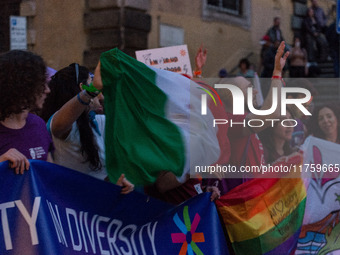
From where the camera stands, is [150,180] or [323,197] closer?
[150,180]

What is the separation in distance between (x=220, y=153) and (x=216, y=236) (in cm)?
49

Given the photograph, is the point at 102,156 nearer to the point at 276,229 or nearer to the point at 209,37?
the point at 276,229

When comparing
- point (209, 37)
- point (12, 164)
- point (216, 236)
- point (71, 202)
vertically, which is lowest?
point (216, 236)

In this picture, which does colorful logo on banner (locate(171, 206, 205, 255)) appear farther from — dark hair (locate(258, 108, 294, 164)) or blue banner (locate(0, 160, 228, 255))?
dark hair (locate(258, 108, 294, 164))

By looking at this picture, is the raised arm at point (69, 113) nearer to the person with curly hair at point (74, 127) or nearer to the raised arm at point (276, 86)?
the person with curly hair at point (74, 127)

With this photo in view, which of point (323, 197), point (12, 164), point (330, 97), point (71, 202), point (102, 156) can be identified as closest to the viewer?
point (12, 164)

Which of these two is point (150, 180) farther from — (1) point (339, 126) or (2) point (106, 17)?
(2) point (106, 17)

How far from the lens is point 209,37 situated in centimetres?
1369

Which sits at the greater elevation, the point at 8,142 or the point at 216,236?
the point at 8,142

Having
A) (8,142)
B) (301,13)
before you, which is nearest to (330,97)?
(301,13)

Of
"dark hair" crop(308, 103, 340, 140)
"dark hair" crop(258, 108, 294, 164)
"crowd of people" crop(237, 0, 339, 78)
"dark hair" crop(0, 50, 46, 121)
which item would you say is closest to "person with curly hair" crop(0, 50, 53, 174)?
"dark hair" crop(0, 50, 46, 121)

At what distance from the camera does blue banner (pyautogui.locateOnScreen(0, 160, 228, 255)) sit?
11.1ft

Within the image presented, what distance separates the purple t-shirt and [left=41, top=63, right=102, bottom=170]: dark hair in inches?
11.0

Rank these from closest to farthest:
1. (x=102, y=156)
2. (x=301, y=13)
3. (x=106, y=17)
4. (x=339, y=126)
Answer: (x=102, y=156) → (x=339, y=126) → (x=106, y=17) → (x=301, y=13)
